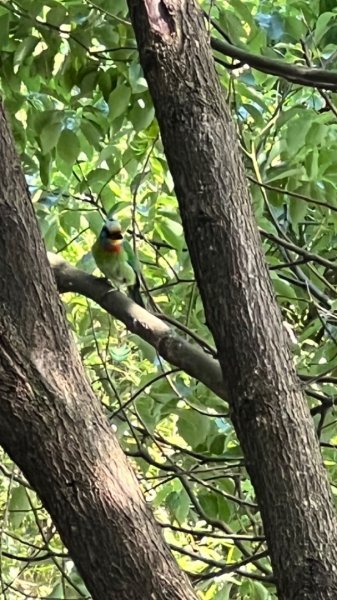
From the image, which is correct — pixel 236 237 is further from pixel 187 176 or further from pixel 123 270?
pixel 123 270

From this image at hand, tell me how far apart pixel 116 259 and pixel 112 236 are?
0.07 meters

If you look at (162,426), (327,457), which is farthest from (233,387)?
(162,426)

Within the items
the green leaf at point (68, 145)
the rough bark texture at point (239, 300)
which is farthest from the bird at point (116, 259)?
the rough bark texture at point (239, 300)

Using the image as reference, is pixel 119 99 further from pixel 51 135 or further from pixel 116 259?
pixel 116 259

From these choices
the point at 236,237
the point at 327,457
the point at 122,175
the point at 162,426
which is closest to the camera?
the point at 236,237

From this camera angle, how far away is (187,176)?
3.36ft

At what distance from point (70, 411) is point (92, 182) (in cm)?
93

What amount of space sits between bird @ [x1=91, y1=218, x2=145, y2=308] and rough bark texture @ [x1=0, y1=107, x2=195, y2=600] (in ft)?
3.82

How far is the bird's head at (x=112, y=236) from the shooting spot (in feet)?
6.77

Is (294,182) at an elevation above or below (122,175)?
below

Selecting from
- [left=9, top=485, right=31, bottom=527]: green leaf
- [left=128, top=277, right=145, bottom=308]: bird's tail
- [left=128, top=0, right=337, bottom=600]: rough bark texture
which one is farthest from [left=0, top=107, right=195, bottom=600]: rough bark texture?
[left=128, top=277, right=145, bottom=308]: bird's tail

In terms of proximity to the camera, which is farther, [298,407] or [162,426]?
[162,426]

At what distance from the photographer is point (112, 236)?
7.75ft

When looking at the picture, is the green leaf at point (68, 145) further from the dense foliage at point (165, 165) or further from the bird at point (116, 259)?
the bird at point (116, 259)
